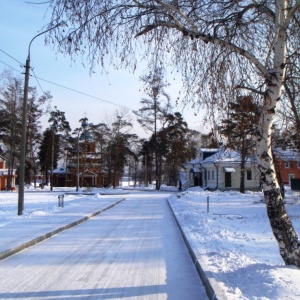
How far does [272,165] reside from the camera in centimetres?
757

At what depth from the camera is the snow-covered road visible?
20.9ft

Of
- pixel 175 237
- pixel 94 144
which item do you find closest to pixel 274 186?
pixel 175 237

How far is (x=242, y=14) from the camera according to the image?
816 cm

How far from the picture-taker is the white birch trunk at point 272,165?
7336 millimetres

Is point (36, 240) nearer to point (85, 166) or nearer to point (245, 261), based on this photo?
point (245, 261)

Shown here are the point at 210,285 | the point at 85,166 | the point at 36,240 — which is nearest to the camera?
the point at 210,285

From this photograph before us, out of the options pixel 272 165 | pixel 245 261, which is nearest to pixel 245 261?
pixel 245 261

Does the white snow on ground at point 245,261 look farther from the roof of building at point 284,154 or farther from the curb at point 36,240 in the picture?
the roof of building at point 284,154

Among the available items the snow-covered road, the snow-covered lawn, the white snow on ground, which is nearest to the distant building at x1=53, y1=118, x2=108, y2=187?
the white snow on ground

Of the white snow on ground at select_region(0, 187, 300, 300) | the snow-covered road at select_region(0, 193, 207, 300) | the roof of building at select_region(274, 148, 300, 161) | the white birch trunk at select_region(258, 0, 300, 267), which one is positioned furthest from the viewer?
the roof of building at select_region(274, 148, 300, 161)

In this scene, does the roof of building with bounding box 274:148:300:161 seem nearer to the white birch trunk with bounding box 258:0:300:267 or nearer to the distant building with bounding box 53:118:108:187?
the white birch trunk with bounding box 258:0:300:267

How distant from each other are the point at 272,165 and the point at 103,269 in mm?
3744

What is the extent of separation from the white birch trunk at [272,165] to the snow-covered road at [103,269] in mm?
1690

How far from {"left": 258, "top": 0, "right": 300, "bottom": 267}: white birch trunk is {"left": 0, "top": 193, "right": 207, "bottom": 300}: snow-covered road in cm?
169
